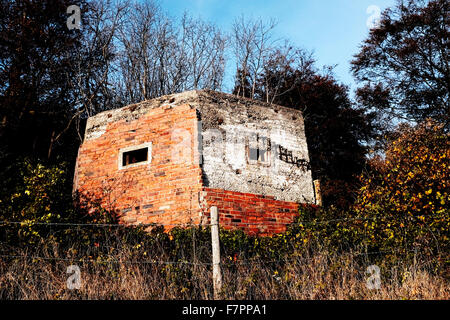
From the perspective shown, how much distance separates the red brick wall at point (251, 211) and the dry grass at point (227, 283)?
278 centimetres

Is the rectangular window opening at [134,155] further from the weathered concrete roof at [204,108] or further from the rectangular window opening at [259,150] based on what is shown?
the rectangular window opening at [259,150]

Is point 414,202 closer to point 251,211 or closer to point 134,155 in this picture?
point 251,211

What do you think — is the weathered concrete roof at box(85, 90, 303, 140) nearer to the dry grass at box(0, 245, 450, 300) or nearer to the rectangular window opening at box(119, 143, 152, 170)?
the rectangular window opening at box(119, 143, 152, 170)

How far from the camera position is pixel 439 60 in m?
13.9

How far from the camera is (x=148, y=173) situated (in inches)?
332

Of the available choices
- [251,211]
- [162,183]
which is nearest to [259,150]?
[251,211]

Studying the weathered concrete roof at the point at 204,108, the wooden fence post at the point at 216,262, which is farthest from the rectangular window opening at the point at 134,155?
the wooden fence post at the point at 216,262

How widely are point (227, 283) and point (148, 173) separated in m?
4.51

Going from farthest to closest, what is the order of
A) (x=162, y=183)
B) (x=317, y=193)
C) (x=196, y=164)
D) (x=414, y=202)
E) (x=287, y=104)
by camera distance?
(x=287, y=104)
(x=317, y=193)
(x=162, y=183)
(x=196, y=164)
(x=414, y=202)

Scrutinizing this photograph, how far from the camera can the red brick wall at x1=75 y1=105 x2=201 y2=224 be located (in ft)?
26.0

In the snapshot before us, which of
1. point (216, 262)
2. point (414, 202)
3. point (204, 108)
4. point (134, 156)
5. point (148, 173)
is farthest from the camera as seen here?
point (134, 156)

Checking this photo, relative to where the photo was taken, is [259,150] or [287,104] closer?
[259,150]

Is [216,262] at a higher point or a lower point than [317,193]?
lower
